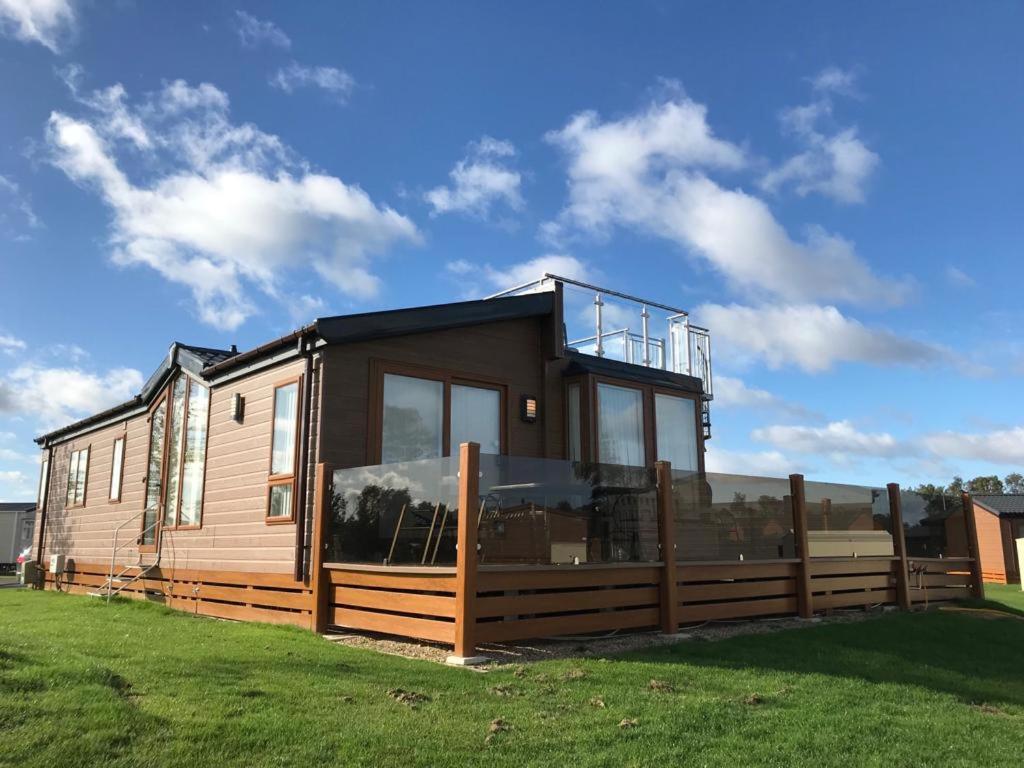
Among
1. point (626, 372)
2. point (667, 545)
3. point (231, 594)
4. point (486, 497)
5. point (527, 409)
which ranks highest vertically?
point (626, 372)

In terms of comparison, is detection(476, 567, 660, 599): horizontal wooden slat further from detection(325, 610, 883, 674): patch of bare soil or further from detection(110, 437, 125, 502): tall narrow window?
detection(110, 437, 125, 502): tall narrow window

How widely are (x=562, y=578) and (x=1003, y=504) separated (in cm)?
2878

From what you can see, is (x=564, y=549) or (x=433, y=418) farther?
(x=433, y=418)

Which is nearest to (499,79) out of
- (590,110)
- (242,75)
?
(590,110)

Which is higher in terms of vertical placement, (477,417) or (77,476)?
(477,417)

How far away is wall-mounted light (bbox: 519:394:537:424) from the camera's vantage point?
11.0m

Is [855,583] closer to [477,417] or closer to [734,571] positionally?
[734,571]

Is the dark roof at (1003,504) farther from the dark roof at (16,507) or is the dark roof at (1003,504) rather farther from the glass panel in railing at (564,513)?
the dark roof at (16,507)

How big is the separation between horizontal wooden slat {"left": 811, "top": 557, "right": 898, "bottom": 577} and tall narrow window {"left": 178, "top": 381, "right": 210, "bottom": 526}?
8.77m

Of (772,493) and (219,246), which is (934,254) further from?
(219,246)

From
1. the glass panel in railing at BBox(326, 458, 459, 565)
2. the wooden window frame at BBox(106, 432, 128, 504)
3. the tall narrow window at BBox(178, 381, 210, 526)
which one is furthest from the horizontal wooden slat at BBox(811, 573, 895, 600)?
the wooden window frame at BBox(106, 432, 128, 504)

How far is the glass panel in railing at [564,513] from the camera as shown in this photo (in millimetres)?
7203

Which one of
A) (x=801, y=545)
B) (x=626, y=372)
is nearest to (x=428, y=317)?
(x=626, y=372)

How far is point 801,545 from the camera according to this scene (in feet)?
32.7
